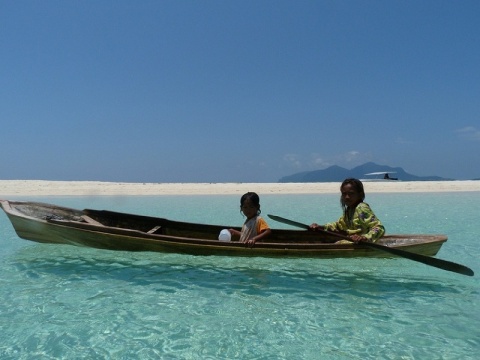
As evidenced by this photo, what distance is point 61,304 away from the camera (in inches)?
208

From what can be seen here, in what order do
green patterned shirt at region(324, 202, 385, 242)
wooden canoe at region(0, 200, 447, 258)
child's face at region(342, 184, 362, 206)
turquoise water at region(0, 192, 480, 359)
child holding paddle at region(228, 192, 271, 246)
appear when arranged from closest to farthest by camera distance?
turquoise water at region(0, 192, 480, 359) < green patterned shirt at region(324, 202, 385, 242) < wooden canoe at region(0, 200, 447, 258) < child's face at region(342, 184, 362, 206) < child holding paddle at region(228, 192, 271, 246)

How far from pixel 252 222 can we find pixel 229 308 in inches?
106

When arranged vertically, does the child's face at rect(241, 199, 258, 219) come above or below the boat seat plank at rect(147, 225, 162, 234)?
above

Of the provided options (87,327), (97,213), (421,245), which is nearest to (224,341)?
(87,327)

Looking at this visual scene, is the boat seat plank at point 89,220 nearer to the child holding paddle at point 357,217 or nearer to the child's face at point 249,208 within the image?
the child's face at point 249,208

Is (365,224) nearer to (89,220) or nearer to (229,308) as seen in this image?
(229,308)

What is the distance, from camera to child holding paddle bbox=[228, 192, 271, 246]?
747cm

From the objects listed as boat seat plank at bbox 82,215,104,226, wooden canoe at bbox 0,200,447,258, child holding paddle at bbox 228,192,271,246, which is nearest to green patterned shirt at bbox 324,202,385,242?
wooden canoe at bbox 0,200,447,258

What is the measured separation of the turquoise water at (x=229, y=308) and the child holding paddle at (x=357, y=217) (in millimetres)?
650

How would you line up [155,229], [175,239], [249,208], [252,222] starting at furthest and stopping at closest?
[155,229] < [252,222] < [249,208] < [175,239]

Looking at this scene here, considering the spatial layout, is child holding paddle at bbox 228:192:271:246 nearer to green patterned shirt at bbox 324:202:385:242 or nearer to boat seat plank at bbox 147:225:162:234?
green patterned shirt at bbox 324:202:385:242

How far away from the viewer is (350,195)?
716 centimetres

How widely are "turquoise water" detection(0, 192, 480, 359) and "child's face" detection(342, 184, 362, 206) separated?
1186mm

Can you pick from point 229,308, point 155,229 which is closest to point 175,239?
point 155,229
